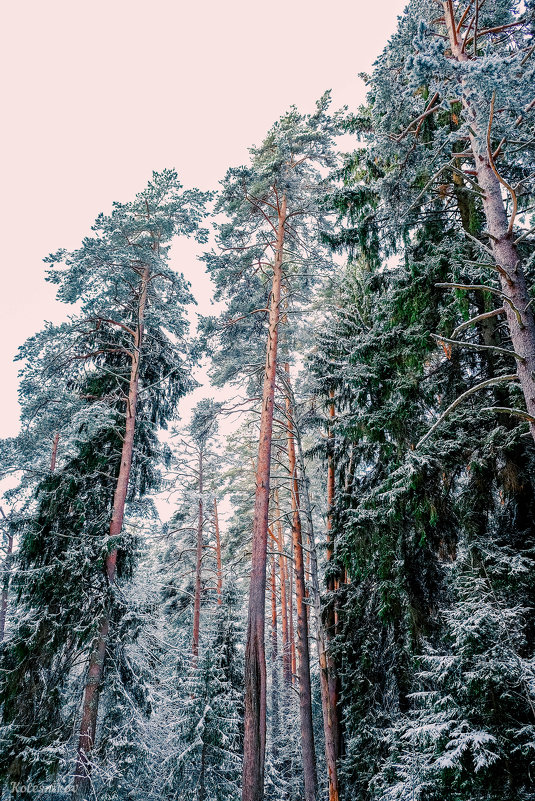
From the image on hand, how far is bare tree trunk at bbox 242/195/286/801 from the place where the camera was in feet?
19.5

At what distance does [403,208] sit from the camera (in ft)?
21.4

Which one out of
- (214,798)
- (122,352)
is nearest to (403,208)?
(122,352)

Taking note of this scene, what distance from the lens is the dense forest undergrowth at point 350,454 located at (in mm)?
4410

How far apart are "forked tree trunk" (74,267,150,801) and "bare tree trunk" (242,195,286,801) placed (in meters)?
2.53

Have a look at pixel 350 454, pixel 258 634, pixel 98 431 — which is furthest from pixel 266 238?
pixel 258 634

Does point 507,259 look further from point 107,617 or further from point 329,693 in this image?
point 329,693

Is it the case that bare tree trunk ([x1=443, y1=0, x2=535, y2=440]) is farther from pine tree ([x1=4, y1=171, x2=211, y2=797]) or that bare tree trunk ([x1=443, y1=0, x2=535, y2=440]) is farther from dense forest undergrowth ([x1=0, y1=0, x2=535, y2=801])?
pine tree ([x1=4, y1=171, x2=211, y2=797])

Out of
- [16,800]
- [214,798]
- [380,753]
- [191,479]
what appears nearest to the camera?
[16,800]

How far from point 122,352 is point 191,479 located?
9.07m

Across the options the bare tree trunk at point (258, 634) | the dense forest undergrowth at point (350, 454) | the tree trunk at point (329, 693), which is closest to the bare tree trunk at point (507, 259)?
the dense forest undergrowth at point (350, 454)

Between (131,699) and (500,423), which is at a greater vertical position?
(500,423)

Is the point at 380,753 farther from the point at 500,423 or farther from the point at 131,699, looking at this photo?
the point at 500,423

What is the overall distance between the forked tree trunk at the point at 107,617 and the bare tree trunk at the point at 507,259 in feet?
23.5

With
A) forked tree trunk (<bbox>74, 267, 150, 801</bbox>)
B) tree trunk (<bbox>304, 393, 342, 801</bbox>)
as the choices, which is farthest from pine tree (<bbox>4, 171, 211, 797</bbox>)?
tree trunk (<bbox>304, 393, 342, 801</bbox>)
